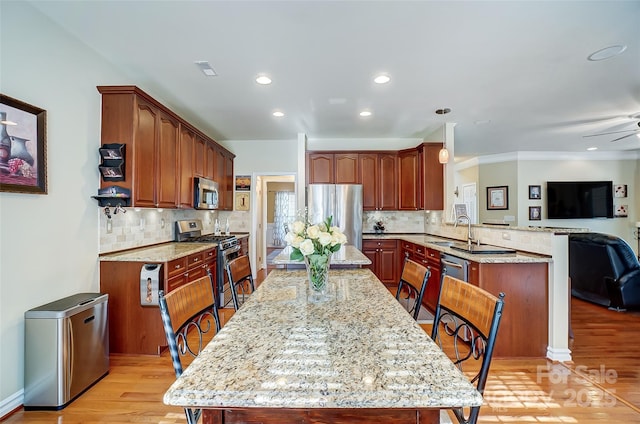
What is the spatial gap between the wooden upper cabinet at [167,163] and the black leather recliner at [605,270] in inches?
205

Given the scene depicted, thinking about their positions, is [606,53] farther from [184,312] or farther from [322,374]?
[184,312]

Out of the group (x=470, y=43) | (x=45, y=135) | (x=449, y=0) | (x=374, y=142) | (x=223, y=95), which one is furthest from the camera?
(x=374, y=142)

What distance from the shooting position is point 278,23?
2.29 metres

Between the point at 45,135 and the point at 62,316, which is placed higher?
the point at 45,135

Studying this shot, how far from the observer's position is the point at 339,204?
5266 millimetres

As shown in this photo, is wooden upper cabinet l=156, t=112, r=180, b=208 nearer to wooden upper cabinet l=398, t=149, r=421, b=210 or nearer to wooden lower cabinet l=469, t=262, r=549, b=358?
wooden lower cabinet l=469, t=262, r=549, b=358

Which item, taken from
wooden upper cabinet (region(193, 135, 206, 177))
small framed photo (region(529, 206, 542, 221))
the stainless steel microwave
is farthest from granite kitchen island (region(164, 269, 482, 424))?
small framed photo (region(529, 206, 542, 221))

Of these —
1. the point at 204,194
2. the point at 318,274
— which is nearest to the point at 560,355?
the point at 318,274

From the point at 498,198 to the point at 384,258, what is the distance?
13.8ft

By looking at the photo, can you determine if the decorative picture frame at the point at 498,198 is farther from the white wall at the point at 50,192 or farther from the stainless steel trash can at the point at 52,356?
the stainless steel trash can at the point at 52,356

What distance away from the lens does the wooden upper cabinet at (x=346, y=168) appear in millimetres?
5520

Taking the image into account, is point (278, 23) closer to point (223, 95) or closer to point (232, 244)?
point (223, 95)

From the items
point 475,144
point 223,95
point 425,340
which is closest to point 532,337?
point 425,340

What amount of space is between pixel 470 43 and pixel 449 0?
634 millimetres
